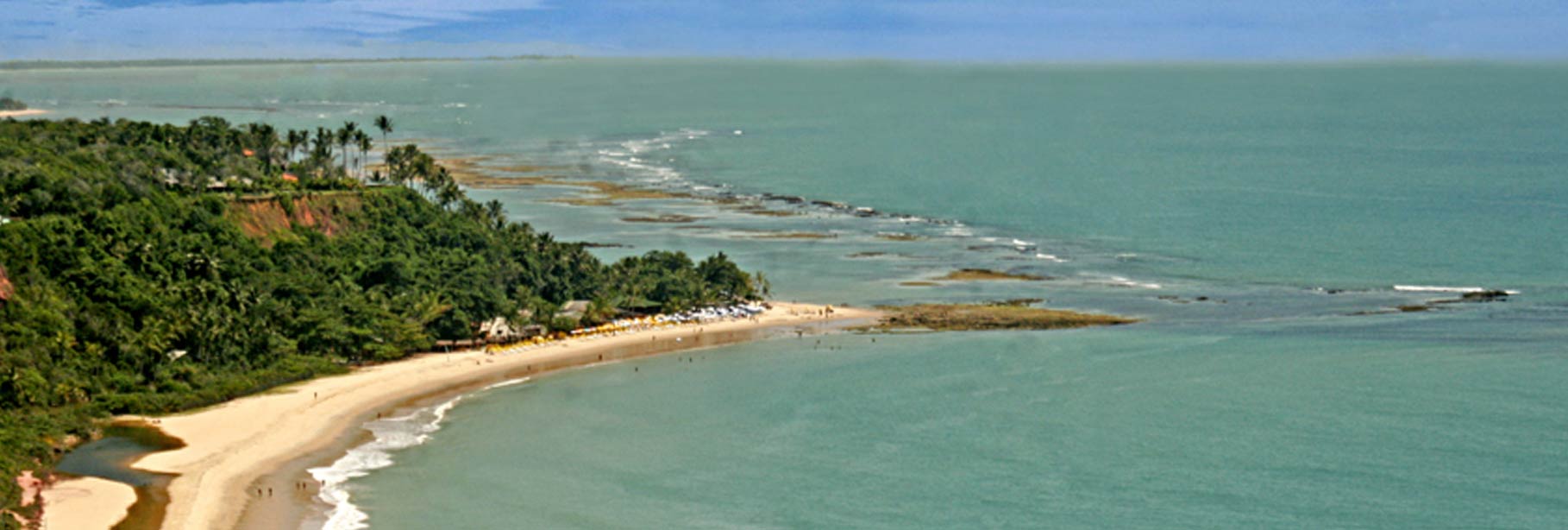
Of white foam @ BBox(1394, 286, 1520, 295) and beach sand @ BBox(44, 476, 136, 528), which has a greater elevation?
white foam @ BBox(1394, 286, 1520, 295)

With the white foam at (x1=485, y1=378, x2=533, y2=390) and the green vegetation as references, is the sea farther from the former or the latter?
the green vegetation

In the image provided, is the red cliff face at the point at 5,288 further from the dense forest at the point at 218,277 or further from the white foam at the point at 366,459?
the white foam at the point at 366,459

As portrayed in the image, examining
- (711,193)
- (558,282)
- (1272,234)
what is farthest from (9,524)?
(711,193)

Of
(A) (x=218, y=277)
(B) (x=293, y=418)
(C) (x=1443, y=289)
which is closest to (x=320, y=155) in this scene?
(A) (x=218, y=277)

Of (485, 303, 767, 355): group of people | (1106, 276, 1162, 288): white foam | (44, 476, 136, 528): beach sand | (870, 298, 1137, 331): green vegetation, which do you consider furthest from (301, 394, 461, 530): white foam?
(1106, 276, 1162, 288): white foam

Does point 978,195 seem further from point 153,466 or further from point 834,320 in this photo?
point 153,466

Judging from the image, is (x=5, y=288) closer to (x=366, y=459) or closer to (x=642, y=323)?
(x=366, y=459)
